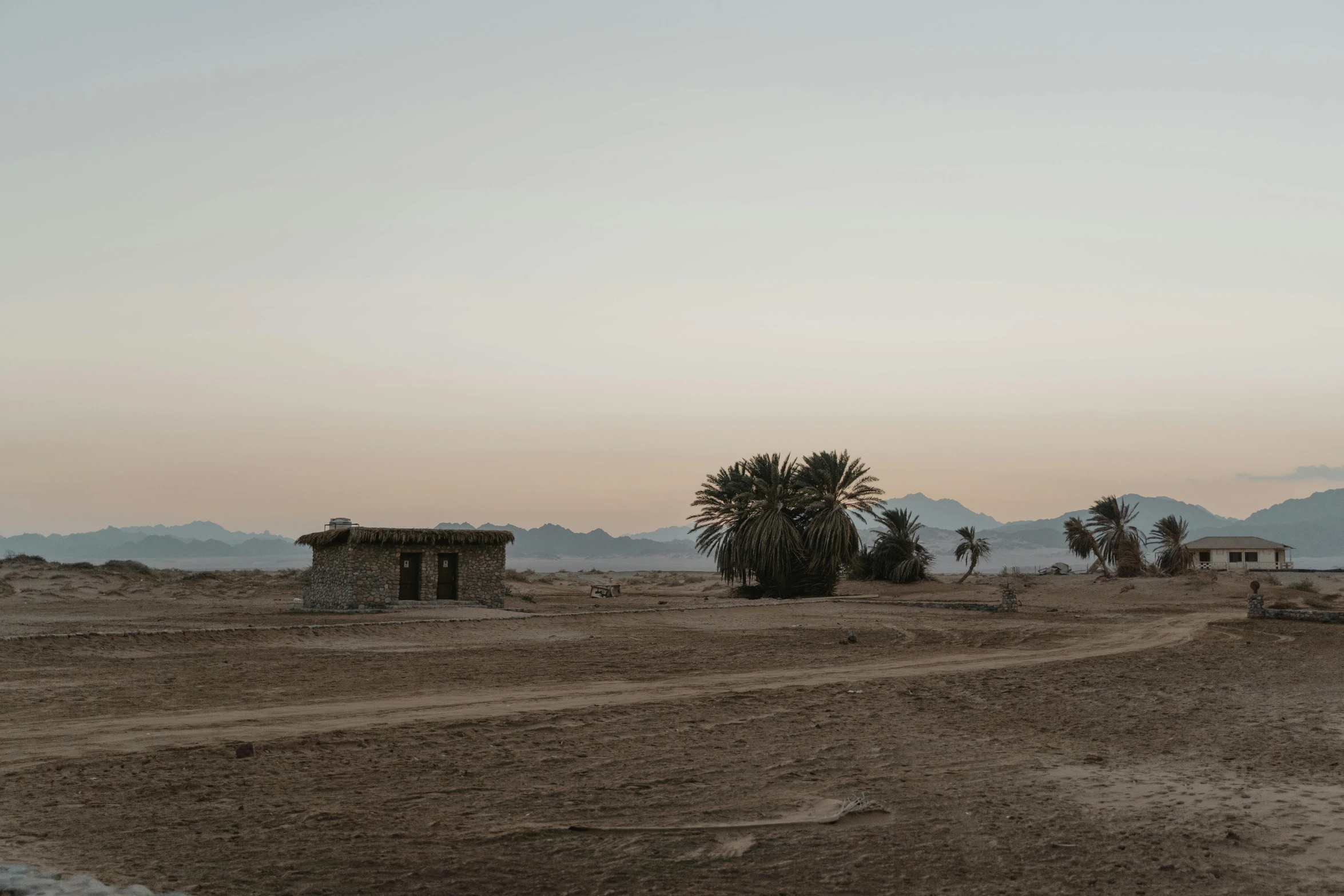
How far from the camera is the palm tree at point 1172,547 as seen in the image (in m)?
56.7

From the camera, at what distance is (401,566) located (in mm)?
31656

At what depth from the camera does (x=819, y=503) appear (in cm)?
4331

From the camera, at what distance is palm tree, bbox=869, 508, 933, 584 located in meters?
52.9

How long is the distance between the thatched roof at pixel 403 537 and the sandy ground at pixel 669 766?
30.4ft

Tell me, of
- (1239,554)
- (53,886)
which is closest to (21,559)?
(53,886)

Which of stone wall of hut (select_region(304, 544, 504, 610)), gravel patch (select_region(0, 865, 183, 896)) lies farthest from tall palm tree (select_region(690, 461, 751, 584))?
gravel patch (select_region(0, 865, 183, 896))

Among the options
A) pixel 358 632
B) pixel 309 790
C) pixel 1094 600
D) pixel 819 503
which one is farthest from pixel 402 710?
pixel 1094 600

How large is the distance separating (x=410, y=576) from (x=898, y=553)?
3040 centimetres

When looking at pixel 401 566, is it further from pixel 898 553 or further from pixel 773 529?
pixel 898 553

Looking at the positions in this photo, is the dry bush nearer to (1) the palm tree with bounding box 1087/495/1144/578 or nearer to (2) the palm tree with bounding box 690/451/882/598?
(2) the palm tree with bounding box 690/451/882/598

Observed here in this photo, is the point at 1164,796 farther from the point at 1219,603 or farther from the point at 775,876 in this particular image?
the point at 1219,603

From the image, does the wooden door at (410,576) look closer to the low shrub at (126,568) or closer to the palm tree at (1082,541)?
the low shrub at (126,568)

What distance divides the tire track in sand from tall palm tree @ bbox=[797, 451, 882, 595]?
2291cm

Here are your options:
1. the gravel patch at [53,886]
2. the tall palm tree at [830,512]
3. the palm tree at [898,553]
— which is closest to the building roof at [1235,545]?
the palm tree at [898,553]
